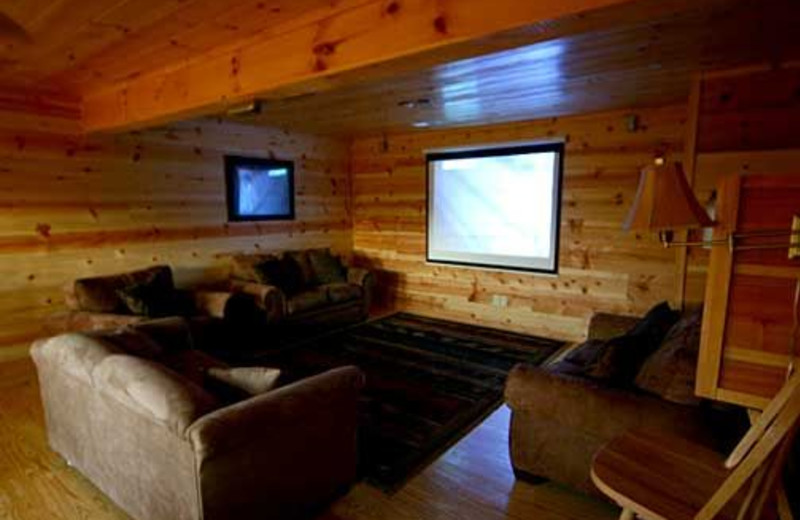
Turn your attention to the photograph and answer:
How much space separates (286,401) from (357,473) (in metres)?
0.80

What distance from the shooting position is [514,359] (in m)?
4.14

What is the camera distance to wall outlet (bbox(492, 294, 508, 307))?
519 cm

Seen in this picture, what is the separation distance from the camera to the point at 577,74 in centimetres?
311

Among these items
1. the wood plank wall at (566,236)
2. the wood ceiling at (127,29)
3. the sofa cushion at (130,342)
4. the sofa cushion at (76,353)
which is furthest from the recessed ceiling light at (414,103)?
the sofa cushion at (76,353)

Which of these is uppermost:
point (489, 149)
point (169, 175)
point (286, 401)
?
point (489, 149)

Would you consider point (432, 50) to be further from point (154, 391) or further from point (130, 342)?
point (130, 342)

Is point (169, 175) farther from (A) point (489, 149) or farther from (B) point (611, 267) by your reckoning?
(B) point (611, 267)

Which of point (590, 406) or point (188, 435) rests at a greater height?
point (188, 435)

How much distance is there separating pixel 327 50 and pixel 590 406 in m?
1.94

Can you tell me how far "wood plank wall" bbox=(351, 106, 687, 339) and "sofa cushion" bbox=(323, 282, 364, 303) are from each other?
98cm

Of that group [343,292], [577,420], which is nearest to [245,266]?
[343,292]

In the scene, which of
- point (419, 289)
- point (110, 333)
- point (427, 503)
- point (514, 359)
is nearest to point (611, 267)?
point (514, 359)

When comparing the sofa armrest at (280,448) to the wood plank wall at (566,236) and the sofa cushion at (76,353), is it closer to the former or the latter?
the sofa cushion at (76,353)

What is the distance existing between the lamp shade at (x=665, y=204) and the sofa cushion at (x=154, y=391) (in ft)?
5.84
